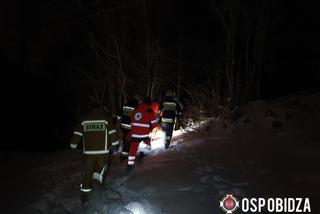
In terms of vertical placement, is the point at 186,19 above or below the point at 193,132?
above

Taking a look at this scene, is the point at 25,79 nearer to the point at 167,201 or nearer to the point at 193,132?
the point at 193,132

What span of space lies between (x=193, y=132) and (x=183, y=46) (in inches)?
315

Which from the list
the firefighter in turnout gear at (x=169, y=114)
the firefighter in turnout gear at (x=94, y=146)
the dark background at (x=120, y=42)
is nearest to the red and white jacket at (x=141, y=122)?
the firefighter in turnout gear at (x=94, y=146)

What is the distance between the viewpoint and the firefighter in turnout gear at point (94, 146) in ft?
21.4

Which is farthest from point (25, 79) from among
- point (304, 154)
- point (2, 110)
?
point (304, 154)

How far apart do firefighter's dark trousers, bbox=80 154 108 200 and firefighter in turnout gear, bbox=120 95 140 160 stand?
4.88 ft

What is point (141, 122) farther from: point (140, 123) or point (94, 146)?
point (94, 146)

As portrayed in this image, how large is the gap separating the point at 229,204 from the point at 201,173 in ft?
4.40

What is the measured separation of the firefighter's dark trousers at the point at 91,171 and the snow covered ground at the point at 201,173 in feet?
0.99

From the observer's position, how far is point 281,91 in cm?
1566

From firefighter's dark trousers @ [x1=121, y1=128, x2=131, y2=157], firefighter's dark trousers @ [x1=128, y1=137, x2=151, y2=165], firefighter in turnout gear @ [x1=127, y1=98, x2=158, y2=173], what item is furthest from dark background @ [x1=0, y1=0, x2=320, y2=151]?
firefighter's dark trousers @ [x1=128, y1=137, x2=151, y2=165]

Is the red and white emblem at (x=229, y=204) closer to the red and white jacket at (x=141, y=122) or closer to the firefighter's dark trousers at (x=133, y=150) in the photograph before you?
the firefighter's dark trousers at (x=133, y=150)

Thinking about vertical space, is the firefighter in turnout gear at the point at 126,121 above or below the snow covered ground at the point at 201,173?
above

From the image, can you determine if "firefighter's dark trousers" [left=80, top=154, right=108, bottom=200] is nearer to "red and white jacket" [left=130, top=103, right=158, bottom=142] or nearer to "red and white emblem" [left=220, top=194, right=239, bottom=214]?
"red and white jacket" [left=130, top=103, right=158, bottom=142]
